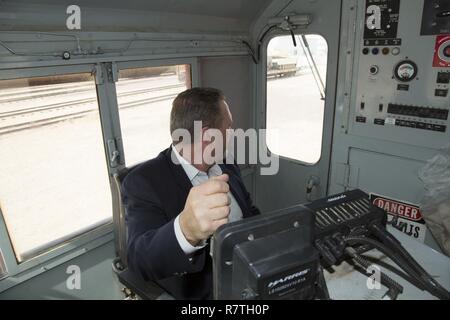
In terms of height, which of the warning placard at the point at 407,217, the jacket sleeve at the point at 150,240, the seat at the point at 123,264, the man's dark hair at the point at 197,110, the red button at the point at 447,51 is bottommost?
the warning placard at the point at 407,217

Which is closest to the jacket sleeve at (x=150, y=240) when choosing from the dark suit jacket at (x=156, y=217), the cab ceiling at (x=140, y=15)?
the dark suit jacket at (x=156, y=217)

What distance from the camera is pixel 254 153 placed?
327 centimetres

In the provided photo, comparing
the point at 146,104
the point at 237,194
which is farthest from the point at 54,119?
the point at 237,194

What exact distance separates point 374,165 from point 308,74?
35.7 inches

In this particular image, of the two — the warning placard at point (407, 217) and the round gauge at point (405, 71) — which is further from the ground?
the round gauge at point (405, 71)

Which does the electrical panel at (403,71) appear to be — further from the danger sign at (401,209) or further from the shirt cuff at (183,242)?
the shirt cuff at (183,242)

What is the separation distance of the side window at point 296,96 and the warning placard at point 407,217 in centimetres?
71

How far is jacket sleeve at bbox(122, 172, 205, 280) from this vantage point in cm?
91

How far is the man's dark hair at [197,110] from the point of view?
1.53m

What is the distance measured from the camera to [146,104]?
2.38 m

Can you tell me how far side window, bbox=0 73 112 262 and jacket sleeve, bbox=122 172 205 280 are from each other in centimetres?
81

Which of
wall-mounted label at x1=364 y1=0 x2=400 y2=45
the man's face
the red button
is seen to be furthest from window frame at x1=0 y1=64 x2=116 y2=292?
the red button

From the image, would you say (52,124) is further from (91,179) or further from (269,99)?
(269,99)

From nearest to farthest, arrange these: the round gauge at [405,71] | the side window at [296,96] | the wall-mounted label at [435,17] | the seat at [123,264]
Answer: the seat at [123,264] < the wall-mounted label at [435,17] < the round gauge at [405,71] < the side window at [296,96]
